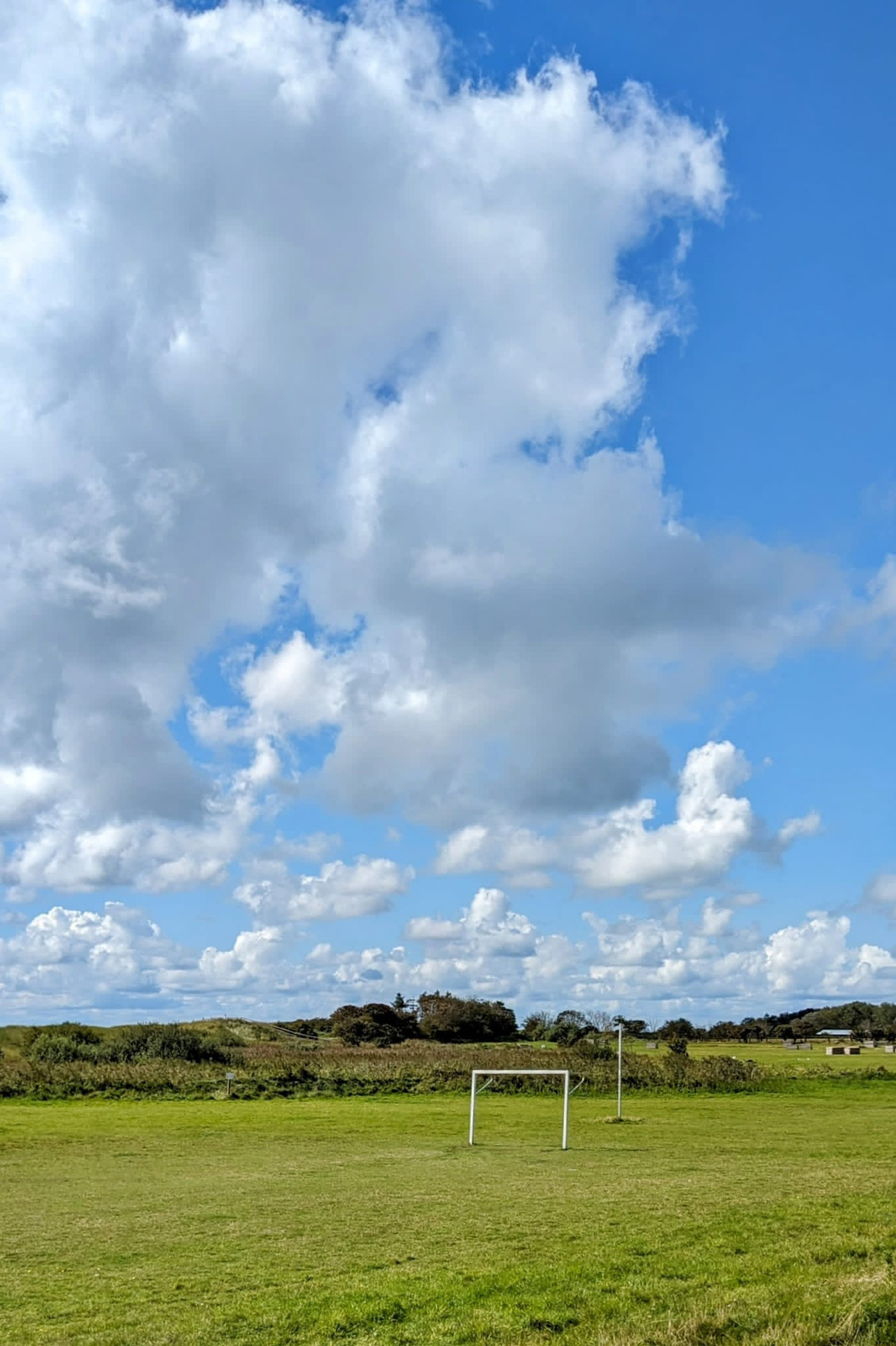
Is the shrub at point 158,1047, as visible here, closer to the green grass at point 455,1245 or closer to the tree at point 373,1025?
the tree at point 373,1025

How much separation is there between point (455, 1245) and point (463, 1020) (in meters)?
111

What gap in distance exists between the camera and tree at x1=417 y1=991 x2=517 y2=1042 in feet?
385

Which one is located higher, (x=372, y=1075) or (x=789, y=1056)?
(x=372, y=1075)

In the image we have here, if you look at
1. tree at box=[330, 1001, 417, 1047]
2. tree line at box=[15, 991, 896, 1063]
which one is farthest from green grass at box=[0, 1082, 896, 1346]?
tree at box=[330, 1001, 417, 1047]

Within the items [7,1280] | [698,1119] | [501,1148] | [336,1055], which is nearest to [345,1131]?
[501,1148]

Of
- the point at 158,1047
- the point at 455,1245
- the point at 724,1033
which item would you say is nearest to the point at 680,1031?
the point at 724,1033

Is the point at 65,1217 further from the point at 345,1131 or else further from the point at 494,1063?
the point at 494,1063

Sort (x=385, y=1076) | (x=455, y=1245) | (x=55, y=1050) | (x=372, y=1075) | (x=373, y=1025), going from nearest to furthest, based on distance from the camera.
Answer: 1. (x=455, y=1245)
2. (x=385, y=1076)
3. (x=372, y=1075)
4. (x=55, y=1050)
5. (x=373, y=1025)

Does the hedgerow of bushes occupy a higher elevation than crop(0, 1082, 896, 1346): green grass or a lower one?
lower

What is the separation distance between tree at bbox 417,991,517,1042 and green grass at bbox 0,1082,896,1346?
89954 millimetres

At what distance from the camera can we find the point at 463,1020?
392 feet

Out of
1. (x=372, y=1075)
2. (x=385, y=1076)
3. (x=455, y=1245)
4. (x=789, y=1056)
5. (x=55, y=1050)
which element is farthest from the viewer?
(x=789, y=1056)

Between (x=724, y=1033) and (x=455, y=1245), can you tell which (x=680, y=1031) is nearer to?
(x=724, y=1033)

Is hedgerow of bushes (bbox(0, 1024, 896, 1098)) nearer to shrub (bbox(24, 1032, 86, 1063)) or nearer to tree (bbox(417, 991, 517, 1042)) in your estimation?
shrub (bbox(24, 1032, 86, 1063))
